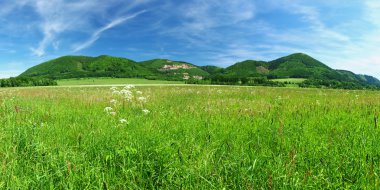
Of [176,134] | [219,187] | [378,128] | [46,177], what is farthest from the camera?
[378,128]

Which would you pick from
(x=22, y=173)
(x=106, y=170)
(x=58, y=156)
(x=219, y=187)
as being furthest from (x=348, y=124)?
(x=22, y=173)

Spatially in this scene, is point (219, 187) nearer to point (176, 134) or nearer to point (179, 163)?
point (179, 163)

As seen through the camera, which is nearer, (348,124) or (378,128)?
(378,128)

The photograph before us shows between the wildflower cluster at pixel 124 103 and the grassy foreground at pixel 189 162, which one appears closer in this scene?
the grassy foreground at pixel 189 162

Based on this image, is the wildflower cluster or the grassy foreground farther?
the wildflower cluster

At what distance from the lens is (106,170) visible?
3.26 m

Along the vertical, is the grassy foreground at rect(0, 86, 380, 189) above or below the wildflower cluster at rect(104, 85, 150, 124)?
below

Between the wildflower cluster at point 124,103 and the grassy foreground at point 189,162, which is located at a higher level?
the wildflower cluster at point 124,103

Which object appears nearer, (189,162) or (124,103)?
(189,162)

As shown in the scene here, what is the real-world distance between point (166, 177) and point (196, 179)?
0.55 metres

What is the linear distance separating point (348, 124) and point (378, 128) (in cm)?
61

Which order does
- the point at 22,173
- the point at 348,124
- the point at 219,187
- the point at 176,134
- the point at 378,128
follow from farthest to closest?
the point at 348,124, the point at 378,128, the point at 176,134, the point at 22,173, the point at 219,187

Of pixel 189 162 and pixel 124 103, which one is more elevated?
pixel 124 103

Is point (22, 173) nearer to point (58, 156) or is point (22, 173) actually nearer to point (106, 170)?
point (58, 156)
